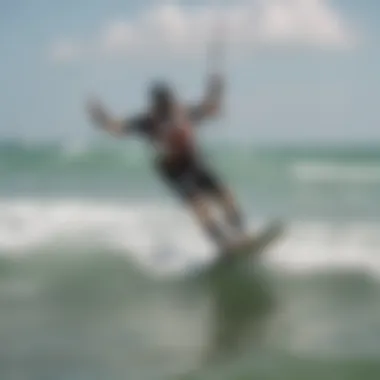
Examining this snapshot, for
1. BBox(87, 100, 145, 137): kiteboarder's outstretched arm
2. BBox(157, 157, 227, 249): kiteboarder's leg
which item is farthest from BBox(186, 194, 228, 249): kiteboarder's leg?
BBox(87, 100, 145, 137): kiteboarder's outstretched arm

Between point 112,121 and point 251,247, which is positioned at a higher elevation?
point 112,121

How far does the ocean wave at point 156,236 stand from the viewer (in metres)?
2.09

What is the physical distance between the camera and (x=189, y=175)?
2.09 meters

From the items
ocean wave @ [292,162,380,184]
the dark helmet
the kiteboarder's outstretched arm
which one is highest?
the dark helmet

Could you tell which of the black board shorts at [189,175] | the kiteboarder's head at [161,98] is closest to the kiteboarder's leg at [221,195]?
the black board shorts at [189,175]

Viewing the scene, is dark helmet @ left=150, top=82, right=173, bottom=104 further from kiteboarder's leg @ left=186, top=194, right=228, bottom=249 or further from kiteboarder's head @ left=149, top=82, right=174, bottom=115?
kiteboarder's leg @ left=186, top=194, right=228, bottom=249

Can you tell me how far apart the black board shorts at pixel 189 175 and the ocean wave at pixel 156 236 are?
0.05 metres

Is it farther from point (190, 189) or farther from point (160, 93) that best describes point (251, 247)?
point (160, 93)

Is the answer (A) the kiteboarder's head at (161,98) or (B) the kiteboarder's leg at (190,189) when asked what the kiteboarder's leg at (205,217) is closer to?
(B) the kiteboarder's leg at (190,189)

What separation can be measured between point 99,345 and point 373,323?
1.75 ft

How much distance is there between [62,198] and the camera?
2148 millimetres

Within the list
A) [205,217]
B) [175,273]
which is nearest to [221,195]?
[205,217]

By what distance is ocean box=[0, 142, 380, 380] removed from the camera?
2076mm

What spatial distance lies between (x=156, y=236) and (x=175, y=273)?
9cm
